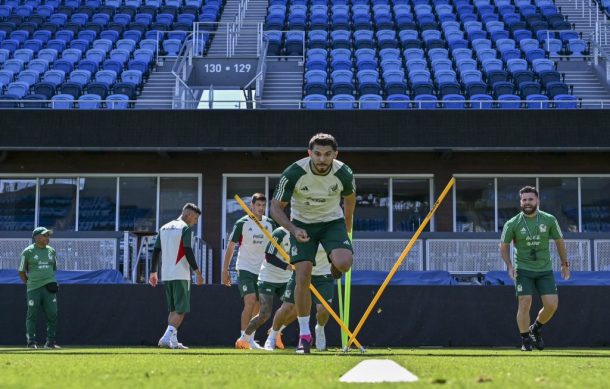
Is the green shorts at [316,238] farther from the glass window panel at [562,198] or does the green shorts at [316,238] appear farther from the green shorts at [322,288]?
the glass window panel at [562,198]

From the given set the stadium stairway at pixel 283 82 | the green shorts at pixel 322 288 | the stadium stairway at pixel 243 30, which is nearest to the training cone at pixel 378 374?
the green shorts at pixel 322 288

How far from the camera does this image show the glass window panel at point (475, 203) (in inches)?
889

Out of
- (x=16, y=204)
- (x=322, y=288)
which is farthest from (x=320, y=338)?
(x=16, y=204)

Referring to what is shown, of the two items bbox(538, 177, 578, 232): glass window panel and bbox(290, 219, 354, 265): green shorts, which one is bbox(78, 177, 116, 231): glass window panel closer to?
bbox(538, 177, 578, 232): glass window panel

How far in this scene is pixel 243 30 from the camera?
97.3ft

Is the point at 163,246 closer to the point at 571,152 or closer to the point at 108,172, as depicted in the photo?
the point at 108,172

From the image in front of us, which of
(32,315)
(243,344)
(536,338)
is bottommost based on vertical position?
(243,344)

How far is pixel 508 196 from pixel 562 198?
1197 millimetres

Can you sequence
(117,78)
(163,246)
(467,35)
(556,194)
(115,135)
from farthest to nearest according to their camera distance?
(467,35), (117,78), (556,194), (115,135), (163,246)

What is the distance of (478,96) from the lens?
23.9 m

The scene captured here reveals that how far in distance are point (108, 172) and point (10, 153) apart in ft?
7.40

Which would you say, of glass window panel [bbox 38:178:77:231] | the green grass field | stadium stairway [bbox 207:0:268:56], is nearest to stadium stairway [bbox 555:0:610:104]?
stadium stairway [bbox 207:0:268:56]

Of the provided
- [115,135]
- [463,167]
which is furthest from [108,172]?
[463,167]

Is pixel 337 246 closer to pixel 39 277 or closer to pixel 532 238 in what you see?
pixel 532 238
